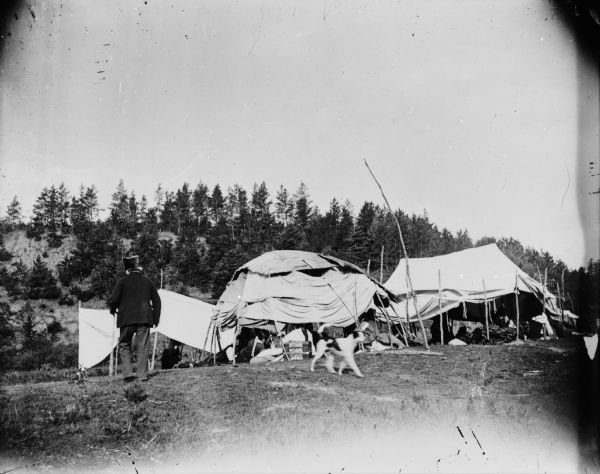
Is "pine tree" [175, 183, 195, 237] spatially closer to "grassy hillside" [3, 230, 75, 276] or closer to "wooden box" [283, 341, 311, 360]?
"grassy hillside" [3, 230, 75, 276]

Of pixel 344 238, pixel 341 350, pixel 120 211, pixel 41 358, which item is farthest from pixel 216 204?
pixel 341 350

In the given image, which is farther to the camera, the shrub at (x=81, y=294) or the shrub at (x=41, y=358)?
the shrub at (x=81, y=294)

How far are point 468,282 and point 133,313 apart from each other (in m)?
15.2

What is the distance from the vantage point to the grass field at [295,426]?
4770 mm

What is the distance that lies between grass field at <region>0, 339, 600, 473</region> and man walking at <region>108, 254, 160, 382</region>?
1.36 ft

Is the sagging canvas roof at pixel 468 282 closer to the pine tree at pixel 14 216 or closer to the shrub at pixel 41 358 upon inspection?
the shrub at pixel 41 358

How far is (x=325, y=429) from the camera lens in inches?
229

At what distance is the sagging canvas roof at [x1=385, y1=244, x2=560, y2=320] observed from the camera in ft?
61.7

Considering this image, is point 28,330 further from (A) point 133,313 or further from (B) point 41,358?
(A) point 133,313

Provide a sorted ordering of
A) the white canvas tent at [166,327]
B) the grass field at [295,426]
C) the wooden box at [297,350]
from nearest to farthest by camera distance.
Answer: the grass field at [295,426] < the wooden box at [297,350] < the white canvas tent at [166,327]

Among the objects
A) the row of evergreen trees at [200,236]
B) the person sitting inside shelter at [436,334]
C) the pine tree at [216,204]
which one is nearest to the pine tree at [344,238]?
the row of evergreen trees at [200,236]

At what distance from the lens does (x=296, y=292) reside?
50.3 feet

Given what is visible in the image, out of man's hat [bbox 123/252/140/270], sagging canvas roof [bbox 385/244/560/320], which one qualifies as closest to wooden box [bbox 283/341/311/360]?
sagging canvas roof [bbox 385/244/560/320]

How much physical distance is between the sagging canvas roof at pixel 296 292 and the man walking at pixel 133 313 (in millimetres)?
6772
